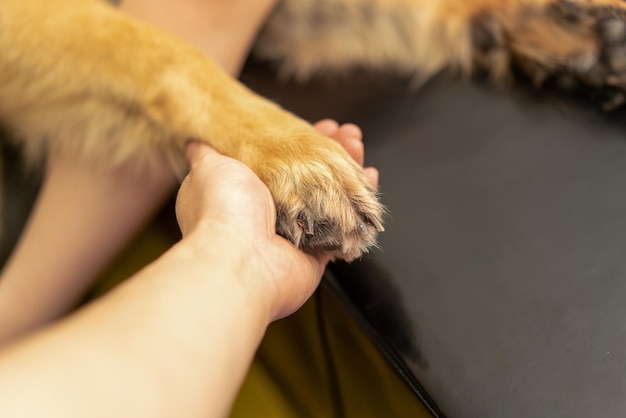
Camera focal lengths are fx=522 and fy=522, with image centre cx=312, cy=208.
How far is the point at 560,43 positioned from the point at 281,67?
533 mm

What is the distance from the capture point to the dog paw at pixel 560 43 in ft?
2.91

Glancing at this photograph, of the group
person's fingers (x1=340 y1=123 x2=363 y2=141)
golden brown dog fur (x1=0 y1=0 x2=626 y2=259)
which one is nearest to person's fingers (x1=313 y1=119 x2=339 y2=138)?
person's fingers (x1=340 y1=123 x2=363 y2=141)

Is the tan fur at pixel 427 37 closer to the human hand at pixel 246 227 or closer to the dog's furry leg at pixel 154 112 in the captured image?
the dog's furry leg at pixel 154 112

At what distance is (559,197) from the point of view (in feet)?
2.65

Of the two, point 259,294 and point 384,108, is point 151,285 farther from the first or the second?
point 384,108

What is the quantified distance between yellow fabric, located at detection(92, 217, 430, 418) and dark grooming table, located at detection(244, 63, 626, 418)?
0.35ft

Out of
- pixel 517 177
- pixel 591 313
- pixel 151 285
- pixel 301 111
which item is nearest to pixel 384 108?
pixel 301 111

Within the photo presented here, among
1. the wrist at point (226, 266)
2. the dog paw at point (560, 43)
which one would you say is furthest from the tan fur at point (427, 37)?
the wrist at point (226, 266)

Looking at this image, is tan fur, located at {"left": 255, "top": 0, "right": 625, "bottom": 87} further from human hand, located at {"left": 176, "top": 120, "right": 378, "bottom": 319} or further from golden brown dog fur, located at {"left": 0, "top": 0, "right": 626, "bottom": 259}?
human hand, located at {"left": 176, "top": 120, "right": 378, "bottom": 319}

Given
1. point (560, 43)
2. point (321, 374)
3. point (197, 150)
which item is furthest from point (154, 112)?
point (560, 43)

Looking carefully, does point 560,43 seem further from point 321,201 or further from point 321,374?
point 321,374

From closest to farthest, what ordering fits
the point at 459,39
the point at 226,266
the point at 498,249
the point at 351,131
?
the point at 226,266 → the point at 498,249 → the point at 351,131 → the point at 459,39

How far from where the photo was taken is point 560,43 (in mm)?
939

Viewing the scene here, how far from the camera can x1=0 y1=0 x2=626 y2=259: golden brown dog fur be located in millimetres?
685
